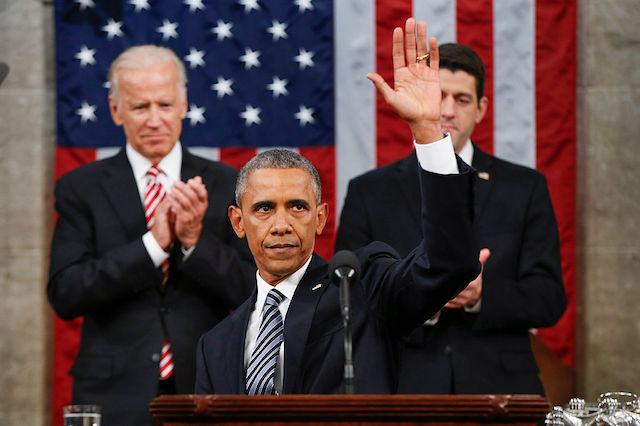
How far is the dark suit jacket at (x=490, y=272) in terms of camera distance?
3941 mm

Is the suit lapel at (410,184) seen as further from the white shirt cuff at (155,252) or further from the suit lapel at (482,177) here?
the white shirt cuff at (155,252)

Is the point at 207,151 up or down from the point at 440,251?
up

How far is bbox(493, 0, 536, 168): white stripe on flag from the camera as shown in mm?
5480

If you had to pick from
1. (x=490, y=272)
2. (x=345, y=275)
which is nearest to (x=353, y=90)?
(x=490, y=272)

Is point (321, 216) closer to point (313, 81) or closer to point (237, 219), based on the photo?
point (237, 219)

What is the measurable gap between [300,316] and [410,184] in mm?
1641

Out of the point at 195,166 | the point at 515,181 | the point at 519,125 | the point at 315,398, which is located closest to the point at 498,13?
the point at 519,125

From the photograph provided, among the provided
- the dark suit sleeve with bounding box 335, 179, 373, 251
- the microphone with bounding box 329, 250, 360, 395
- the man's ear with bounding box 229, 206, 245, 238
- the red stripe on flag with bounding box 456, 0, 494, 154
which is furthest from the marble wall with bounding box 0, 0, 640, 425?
the microphone with bounding box 329, 250, 360, 395

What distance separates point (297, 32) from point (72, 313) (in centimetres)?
225

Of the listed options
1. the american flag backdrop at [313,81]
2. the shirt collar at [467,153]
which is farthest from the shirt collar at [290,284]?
the american flag backdrop at [313,81]

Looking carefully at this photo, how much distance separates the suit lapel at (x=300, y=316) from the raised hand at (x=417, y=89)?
558mm

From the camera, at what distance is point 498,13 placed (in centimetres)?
557

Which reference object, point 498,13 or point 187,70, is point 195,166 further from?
point 498,13

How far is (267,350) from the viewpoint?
107 inches
